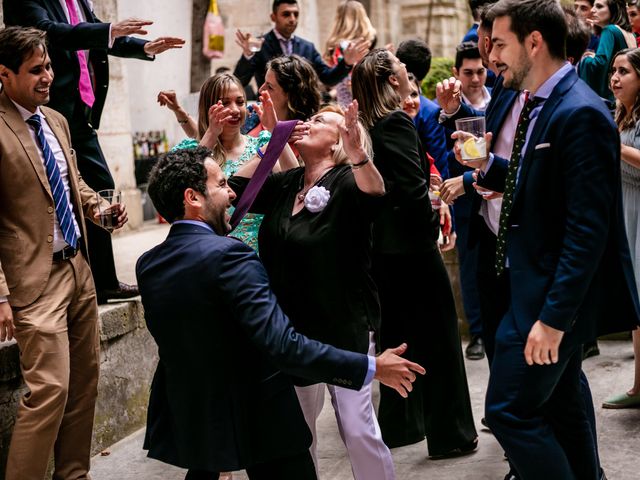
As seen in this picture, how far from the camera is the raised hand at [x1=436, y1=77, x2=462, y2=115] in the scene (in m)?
4.66

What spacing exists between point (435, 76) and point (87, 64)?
5.39 metres

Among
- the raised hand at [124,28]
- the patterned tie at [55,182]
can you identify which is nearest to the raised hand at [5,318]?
the patterned tie at [55,182]

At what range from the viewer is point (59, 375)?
4.18 meters

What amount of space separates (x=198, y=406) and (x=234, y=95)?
2.15m

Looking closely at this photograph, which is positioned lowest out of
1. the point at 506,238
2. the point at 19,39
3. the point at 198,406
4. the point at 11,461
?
the point at 11,461

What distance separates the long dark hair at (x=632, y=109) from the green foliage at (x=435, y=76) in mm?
4354

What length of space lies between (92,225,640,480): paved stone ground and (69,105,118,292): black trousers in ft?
3.15

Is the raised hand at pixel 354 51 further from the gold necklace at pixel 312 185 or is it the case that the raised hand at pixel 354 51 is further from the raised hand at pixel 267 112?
the gold necklace at pixel 312 185

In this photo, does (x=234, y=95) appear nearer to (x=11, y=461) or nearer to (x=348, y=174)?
(x=348, y=174)

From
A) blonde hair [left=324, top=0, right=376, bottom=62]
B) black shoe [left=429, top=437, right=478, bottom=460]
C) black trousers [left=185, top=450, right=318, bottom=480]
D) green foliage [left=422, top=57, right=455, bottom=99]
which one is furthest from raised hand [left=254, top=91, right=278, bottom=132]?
green foliage [left=422, top=57, right=455, bottom=99]

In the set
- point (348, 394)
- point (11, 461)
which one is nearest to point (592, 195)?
point (348, 394)

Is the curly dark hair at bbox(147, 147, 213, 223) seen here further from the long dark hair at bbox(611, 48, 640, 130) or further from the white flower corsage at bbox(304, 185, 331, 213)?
the long dark hair at bbox(611, 48, 640, 130)

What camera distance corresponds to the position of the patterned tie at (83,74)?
5.27 metres

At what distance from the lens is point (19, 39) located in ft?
13.6
